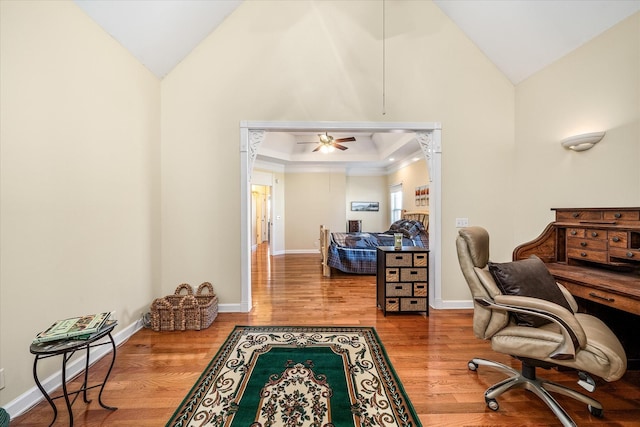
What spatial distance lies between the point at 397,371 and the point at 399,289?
1155 mm

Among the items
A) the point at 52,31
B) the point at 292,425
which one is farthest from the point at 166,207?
the point at 292,425

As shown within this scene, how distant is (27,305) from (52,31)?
75.5 inches

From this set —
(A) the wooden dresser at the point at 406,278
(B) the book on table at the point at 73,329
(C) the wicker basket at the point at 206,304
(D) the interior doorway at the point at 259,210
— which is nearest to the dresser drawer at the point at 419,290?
(A) the wooden dresser at the point at 406,278

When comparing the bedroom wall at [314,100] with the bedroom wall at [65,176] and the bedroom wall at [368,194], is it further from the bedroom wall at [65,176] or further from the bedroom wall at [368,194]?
the bedroom wall at [368,194]

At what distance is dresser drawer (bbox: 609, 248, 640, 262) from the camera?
5.85ft

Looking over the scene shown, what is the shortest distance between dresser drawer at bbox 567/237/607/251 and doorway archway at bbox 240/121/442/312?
119 cm

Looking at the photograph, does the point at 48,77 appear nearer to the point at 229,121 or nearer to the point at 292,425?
the point at 229,121

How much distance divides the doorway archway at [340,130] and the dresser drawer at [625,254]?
1457 mm


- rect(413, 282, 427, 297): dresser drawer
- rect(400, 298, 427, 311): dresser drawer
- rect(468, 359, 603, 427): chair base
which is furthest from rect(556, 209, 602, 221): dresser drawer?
rect(400, 298, 427, 311): dresser drawer

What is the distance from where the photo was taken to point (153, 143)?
9.50 ft

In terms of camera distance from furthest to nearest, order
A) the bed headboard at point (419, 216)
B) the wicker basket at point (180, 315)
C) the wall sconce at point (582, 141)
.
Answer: the bed headboard at point (419, 216), the wicker basket at point (180, 315), the wall sconce at point (582, 141)

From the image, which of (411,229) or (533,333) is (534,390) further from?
(411,229)

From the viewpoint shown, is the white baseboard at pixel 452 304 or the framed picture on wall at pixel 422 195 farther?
the framed picture on wall at pixel 422 195

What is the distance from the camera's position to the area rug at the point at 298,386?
1530 mm
